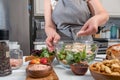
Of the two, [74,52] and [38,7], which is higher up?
[38,7]

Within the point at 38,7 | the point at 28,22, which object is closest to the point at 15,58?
the point at 28,22

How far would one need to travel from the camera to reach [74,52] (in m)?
1.00

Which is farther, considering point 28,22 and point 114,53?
point 28,22

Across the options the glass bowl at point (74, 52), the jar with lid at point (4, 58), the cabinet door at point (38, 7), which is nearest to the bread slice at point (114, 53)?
the glass bowl at point (74, 52)

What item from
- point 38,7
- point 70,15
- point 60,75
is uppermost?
point 38,7

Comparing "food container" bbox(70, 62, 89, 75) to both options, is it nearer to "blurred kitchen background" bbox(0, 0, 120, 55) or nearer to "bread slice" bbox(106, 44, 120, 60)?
"bread slice" bbox(106, 44, 120, 60)

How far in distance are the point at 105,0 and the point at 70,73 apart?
207 centimetres

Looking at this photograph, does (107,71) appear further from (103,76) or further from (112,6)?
(112,6)

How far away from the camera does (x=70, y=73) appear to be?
963mm

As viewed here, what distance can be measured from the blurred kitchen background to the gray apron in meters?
0.65

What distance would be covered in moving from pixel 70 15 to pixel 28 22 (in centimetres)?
109

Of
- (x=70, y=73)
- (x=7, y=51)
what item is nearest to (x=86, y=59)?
(x=70, y=73)

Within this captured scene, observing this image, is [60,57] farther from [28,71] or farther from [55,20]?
[55,20]

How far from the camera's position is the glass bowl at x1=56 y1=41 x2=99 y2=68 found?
995 mm
